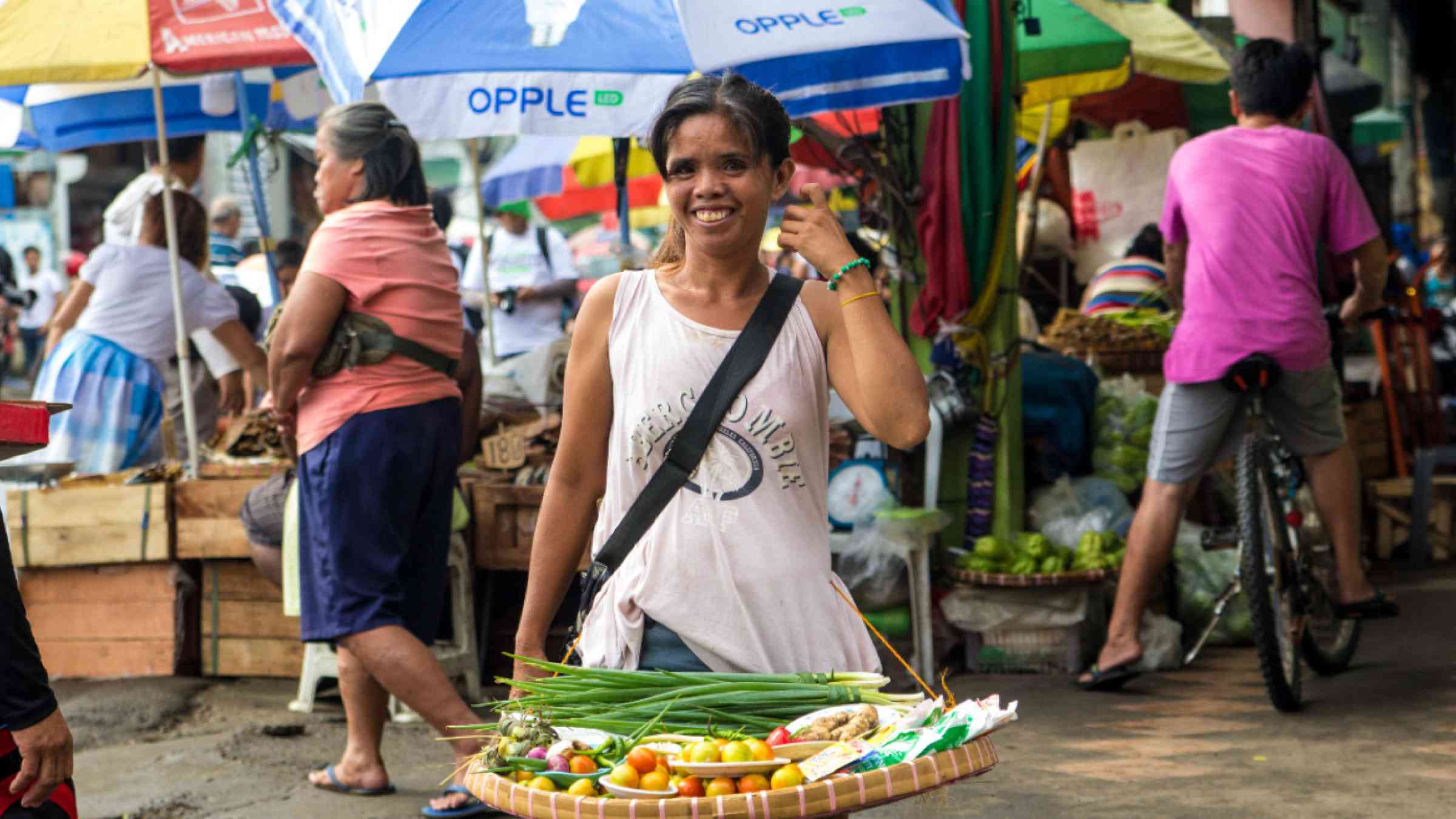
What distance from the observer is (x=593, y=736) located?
2.77 m

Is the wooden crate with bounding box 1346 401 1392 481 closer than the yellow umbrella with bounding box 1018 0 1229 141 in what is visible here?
No

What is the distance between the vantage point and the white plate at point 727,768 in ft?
8.23

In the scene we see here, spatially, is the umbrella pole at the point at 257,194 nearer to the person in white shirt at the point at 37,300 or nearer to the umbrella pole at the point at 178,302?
the umbrella pole at the point at 178,302

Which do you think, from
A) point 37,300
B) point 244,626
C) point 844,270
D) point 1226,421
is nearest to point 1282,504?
point 1226,421

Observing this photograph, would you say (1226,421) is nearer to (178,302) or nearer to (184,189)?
(178,302)

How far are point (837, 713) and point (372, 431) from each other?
2797mm

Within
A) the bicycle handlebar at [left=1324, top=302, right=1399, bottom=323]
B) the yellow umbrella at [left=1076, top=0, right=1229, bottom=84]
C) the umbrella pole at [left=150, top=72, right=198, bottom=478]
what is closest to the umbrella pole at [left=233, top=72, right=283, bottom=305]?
the umbrella pole at [left=150, top=72, right=198, bottom=478]

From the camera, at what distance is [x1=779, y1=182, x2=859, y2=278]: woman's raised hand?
2.92 m

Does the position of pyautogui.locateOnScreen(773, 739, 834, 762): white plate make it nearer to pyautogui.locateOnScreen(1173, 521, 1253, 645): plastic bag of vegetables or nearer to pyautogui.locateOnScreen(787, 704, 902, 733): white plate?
pyautogui.locateOnScreen(787, 704, 902, 733): white plate

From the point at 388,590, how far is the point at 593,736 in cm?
255

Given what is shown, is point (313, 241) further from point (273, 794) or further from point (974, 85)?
point (974, 85)

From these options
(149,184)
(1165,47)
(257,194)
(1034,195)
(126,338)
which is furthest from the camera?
(1034,195)

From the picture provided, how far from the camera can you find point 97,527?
735 cm

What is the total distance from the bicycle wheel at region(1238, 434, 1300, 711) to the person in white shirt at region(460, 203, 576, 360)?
6115 millimetres
